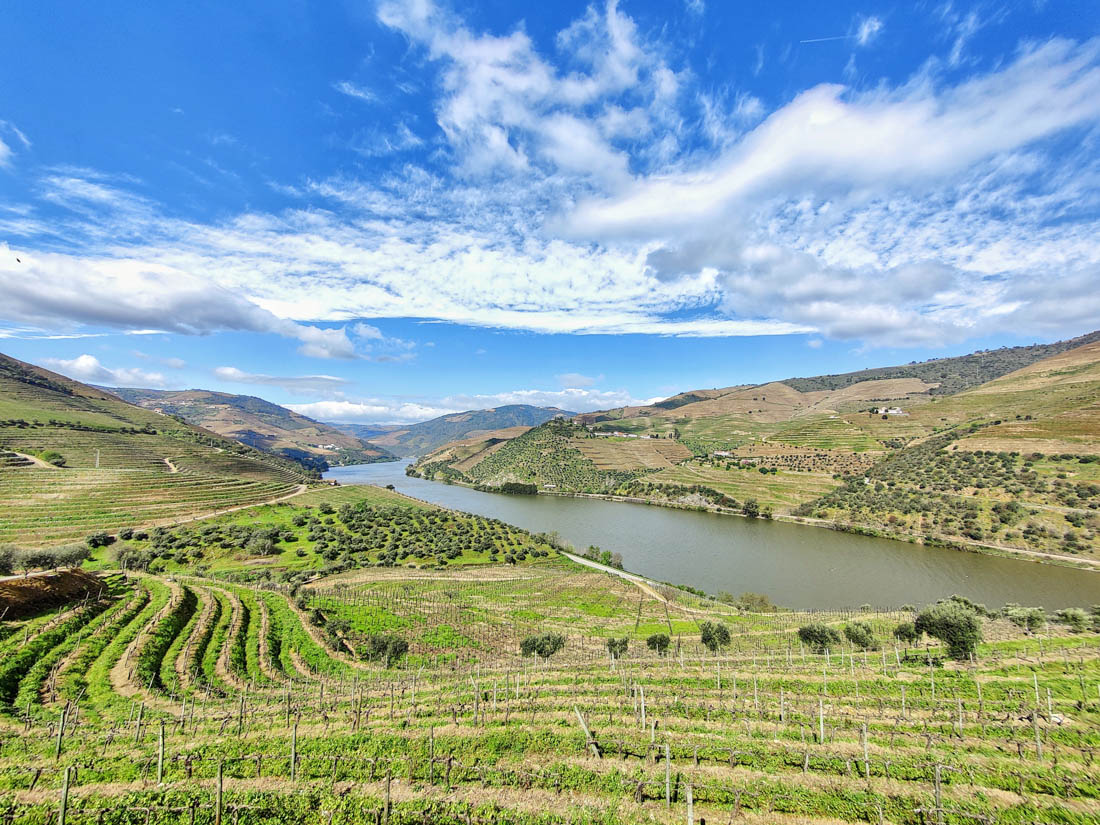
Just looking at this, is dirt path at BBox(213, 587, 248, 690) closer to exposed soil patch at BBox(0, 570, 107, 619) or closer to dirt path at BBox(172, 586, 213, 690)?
dirt path at BBox(172, 586, 213, 690)

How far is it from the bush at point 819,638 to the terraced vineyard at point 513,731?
108 cm

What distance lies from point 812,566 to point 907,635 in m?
53.3

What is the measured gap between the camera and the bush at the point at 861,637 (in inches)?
1366

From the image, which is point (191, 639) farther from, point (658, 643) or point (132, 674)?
point (658, 643)

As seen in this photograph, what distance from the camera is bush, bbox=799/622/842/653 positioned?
34.8 metres

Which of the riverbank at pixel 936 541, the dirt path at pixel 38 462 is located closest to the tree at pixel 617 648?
the riverbank at pixel 936 541

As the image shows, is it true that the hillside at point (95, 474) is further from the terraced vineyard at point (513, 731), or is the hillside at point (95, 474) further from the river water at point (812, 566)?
the river water at point (812, 566)

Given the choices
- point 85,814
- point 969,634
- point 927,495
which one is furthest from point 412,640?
point 927,495

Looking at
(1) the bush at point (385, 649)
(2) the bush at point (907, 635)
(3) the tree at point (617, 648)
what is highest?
(2) the bush at point (907, 635)

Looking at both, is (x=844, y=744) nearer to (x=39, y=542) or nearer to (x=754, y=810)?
(x=754, y=810)

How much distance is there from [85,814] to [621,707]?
1794 centimetres

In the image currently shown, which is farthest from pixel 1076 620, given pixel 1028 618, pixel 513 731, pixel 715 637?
pixel 513 731

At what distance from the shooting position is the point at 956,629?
90.5ft

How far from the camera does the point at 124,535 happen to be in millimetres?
68562
